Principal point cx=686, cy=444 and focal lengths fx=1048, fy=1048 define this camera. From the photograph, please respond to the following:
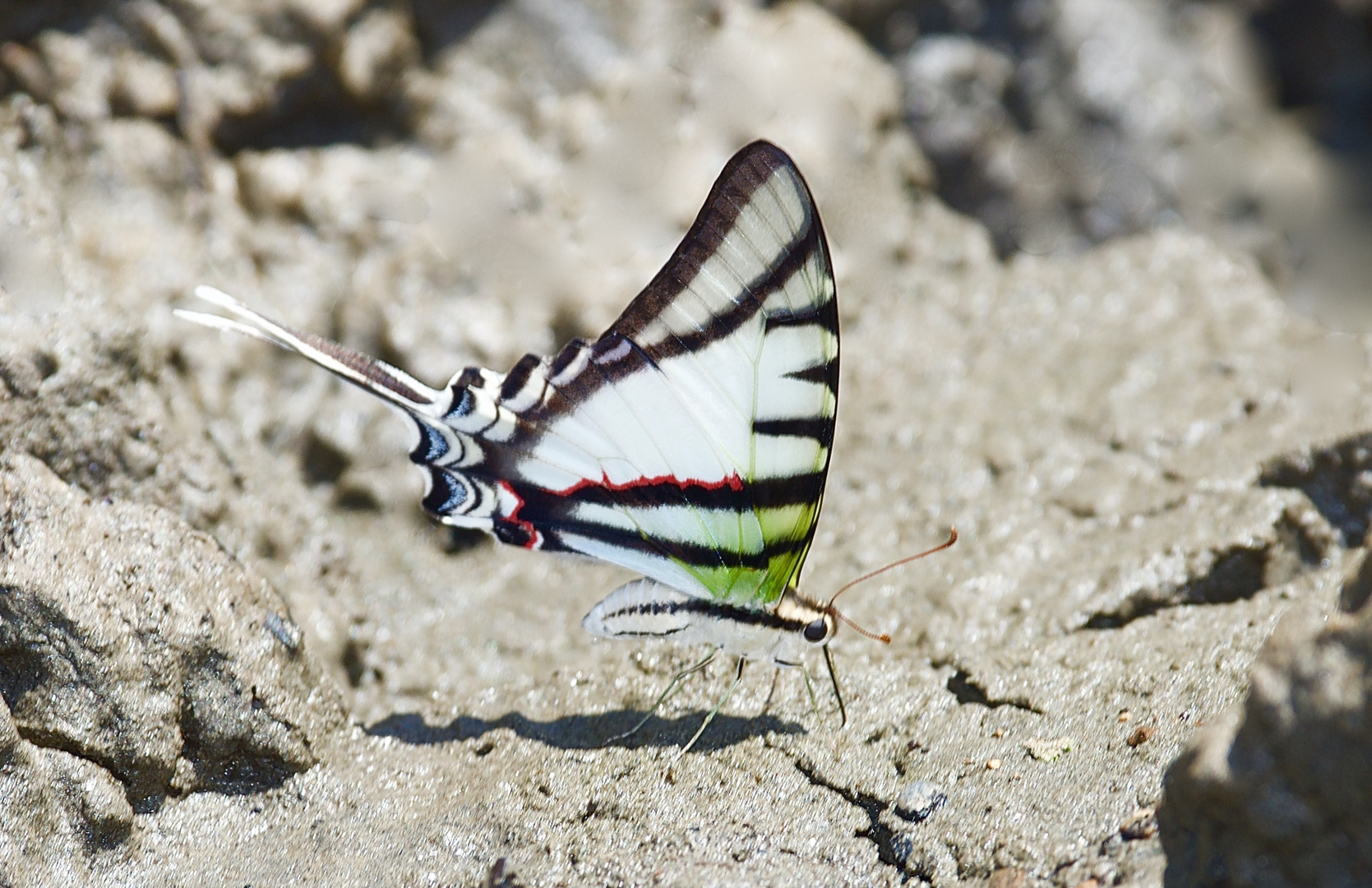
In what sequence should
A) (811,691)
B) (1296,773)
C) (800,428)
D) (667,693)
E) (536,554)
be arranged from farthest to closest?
(536,554) → (667,693) → (811,691) → (800,428) → (1296,773)

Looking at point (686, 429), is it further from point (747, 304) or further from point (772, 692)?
point (772, 692)

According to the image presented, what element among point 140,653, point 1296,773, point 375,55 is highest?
point 1296,773

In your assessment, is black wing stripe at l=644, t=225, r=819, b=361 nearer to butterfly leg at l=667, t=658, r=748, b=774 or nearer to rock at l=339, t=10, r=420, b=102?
butterfly leg at l=667, t=658, r=748, b=774

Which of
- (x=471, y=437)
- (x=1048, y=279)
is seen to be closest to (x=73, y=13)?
(x=471, y=437)

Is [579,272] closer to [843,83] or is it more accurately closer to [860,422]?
[860,422]

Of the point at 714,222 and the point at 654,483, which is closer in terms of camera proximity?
the point at 714,222

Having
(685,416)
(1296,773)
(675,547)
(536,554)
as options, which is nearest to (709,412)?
(685,416)

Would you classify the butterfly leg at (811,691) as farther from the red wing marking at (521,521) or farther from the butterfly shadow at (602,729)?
the red wing marking at (521,521)
